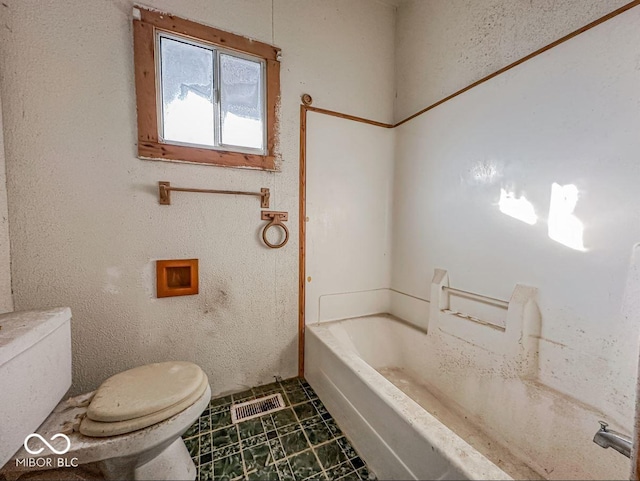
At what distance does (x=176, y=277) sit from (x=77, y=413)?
2.27 feet

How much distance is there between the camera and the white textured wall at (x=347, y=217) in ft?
6.06

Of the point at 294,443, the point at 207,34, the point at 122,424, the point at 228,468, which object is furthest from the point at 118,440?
the point at 207,34

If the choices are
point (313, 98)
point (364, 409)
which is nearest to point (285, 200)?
point (313, 98)

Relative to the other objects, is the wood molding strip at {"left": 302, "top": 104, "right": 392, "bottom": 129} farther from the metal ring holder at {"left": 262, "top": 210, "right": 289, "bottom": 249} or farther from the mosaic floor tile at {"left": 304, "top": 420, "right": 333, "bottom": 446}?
the mosaic floor tile at {"left": 304, "top": 420, "right": 333, "bottom": 446}

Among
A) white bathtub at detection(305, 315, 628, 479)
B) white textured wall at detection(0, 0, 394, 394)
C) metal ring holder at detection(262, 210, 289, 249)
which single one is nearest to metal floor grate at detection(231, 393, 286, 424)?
white textured wall at detection(0, 0, 394, 394)

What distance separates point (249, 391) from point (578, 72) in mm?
2466

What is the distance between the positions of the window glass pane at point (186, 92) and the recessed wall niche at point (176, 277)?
0.73 metres

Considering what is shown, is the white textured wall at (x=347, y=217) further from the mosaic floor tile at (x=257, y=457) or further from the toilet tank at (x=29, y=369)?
the toilet tank at (x=29, y=369)

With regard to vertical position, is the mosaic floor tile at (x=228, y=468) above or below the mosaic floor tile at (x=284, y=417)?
above

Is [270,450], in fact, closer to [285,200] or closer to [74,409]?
[74,409]

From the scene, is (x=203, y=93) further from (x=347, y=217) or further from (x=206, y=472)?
(x=206, y=472)

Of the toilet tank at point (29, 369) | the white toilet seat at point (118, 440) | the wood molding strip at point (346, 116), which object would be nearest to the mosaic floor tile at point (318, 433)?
the white toilet seat at point (118, 440)

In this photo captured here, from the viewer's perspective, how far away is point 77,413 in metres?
1.00

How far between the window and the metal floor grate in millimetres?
1499
